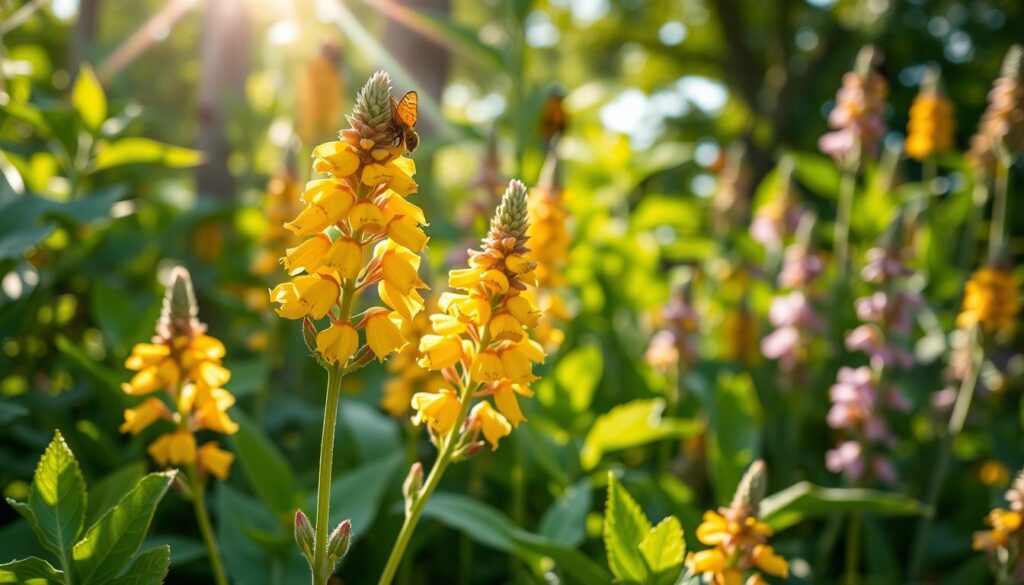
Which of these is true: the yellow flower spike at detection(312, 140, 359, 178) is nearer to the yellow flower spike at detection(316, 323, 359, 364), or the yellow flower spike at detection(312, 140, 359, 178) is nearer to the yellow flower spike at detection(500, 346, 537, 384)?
the yellow flower spike at detection(316, 323, 359, 364)

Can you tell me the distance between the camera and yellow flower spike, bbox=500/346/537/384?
1308 millimetres

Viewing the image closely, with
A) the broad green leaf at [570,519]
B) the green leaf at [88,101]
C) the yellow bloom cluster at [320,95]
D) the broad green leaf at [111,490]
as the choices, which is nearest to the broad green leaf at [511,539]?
the broad green leaf at [570,519]

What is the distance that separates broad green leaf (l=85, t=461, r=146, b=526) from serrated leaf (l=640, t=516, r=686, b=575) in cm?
104

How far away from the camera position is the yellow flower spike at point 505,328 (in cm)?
130

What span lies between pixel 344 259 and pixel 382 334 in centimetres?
12

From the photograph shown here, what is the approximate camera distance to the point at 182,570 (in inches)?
87.4

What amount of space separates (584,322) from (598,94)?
1042 mm

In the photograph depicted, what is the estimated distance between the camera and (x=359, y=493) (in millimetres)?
2014

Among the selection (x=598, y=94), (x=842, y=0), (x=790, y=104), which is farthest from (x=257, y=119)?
(x=842, y=0)

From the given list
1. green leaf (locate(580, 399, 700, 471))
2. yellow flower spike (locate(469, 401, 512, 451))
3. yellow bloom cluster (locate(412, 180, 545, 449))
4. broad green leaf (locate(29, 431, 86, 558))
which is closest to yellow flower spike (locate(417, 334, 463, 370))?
yellow bloom cluster (locate(412, 180, 545, 449))

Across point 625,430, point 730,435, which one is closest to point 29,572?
point 625,430

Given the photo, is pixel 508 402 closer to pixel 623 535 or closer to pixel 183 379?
pixel 623 535

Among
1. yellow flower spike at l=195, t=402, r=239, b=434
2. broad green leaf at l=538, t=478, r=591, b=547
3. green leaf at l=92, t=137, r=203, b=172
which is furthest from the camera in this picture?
green leaf at l=92, t=137, r=203, b=172

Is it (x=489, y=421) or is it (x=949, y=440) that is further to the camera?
(x=949, y=440)
